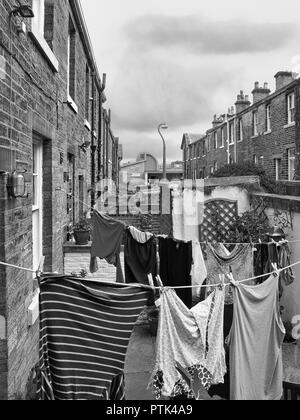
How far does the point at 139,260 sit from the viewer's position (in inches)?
267

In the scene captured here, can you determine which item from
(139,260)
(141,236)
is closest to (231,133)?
(141,236)

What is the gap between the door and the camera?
6070 mm

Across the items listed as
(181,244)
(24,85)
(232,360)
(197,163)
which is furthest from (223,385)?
(197,163)

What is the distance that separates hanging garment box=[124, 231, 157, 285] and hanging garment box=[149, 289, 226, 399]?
108 inches

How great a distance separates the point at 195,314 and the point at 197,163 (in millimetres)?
36269

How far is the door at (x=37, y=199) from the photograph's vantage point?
6.07 metres

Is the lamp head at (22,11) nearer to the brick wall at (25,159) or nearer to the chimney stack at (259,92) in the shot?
the brick wall at (25,159)

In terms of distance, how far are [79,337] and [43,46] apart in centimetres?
408

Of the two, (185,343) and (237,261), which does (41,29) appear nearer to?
(237,261)

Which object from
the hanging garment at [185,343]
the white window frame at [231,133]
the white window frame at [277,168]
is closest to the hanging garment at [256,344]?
the hanging garment at [185,343]

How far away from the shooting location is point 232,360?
4.09 m

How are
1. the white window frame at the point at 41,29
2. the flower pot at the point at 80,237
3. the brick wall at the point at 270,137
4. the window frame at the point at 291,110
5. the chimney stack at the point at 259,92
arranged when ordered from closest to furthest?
the white window frame at the point at 41,29, the flower pot at the point at 80,237, the window frame at the point at 291,110, the brick wall at the point at 270,137, the chimney stack at the point at 259,92

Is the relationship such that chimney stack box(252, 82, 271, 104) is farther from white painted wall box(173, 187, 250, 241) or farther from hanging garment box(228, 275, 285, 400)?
hanging garment box(228, 275, 285, 400)

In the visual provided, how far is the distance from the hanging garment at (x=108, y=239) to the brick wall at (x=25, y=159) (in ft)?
2.28
